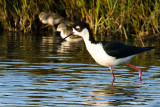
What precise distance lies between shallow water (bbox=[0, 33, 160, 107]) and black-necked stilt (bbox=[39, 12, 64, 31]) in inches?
249

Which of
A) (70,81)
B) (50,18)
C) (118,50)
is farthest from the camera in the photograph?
(50,18)

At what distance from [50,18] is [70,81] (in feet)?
41.5

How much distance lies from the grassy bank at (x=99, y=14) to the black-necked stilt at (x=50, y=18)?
1.10 feet

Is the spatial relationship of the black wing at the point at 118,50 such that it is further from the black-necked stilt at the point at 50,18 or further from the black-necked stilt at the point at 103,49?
the black-necked stilt at the point at 50,18

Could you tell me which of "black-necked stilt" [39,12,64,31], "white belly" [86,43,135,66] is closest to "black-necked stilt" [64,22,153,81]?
"white belly" [86,43,135,66]

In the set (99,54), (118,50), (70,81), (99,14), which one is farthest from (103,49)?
(99,14)

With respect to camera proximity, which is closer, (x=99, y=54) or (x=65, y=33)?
(x=99, y=54)

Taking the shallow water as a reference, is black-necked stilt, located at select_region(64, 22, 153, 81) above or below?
above

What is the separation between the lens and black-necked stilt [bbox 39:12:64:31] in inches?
822

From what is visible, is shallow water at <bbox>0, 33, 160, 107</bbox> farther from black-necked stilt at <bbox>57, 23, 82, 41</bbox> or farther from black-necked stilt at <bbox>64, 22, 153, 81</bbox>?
black-necked stilt at <bbox>57, 23, 82, 41</bbox>

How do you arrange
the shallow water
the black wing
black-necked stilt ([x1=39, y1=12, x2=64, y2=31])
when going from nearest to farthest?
1. the shallow water
2. the black wing
3. black-necked stilt ([x1=39, y1=12, x2=64, y2=31])

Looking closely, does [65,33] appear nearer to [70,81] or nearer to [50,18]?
[50,18]

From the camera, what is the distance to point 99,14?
19.1 m

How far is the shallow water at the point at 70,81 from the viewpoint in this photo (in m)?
7.42
